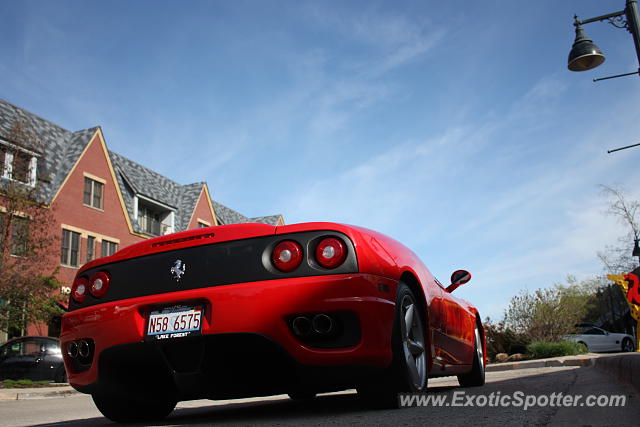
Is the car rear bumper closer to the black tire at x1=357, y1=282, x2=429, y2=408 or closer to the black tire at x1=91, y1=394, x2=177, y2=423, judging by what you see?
the black tire at x1=357, y1=282, x2=429, y2=408

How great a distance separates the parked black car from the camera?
16.6m

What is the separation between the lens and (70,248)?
2559 centimetres

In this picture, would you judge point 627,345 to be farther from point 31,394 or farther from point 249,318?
point 249,318

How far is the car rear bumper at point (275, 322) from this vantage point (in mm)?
3072

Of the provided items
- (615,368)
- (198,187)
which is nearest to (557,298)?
(615,368)

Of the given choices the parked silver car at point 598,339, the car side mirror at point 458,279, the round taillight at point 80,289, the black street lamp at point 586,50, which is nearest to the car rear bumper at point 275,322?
the round taillight at point 80,289

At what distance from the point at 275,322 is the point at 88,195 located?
2651 centimetres

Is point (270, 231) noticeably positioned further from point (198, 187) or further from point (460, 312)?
point (198, 187)

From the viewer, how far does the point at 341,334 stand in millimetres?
3117

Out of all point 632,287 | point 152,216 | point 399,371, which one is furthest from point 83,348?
point 152,216

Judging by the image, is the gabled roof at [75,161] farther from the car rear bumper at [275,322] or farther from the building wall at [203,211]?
the car rear bumper at [275,322]

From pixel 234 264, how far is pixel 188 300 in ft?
1.03

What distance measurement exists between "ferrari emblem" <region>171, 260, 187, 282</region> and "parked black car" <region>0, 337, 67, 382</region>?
14992 mm

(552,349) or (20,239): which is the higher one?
(20,239)
